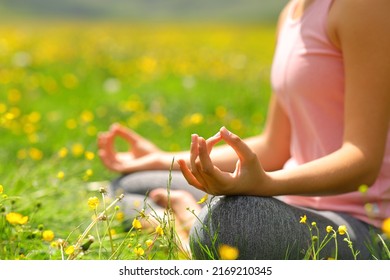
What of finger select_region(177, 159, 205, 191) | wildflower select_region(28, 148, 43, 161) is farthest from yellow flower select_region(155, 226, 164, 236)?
wildflower select_region(28, 148, 43, 161)

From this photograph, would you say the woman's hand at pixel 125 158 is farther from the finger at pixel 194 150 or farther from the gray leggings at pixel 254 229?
the finger at pixel 194 150

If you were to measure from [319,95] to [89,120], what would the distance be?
1.86 meters

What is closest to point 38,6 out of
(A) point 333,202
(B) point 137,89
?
(B) point 137,89

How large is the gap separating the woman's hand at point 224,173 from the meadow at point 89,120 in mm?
116

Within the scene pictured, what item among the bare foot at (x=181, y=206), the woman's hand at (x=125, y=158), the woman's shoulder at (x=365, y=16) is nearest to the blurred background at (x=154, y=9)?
the woman's hand at (x=125, y=158)

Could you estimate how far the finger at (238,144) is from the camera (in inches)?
60.7

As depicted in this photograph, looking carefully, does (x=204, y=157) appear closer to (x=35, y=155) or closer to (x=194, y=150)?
(x=194, y=150)

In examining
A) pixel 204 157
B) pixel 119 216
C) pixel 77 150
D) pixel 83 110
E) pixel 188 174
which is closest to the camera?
pixel 204 157

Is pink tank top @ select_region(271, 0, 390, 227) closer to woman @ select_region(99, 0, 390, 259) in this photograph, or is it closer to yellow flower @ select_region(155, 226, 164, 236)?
woman @ select_region(99, 0, 390, 259)

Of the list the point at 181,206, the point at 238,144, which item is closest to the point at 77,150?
the point at 181,206

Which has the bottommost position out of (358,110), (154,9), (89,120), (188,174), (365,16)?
(89,120)

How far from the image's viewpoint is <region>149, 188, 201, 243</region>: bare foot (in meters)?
2.15

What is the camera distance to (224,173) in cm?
160

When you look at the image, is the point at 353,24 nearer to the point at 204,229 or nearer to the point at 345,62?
the point at 345,62
